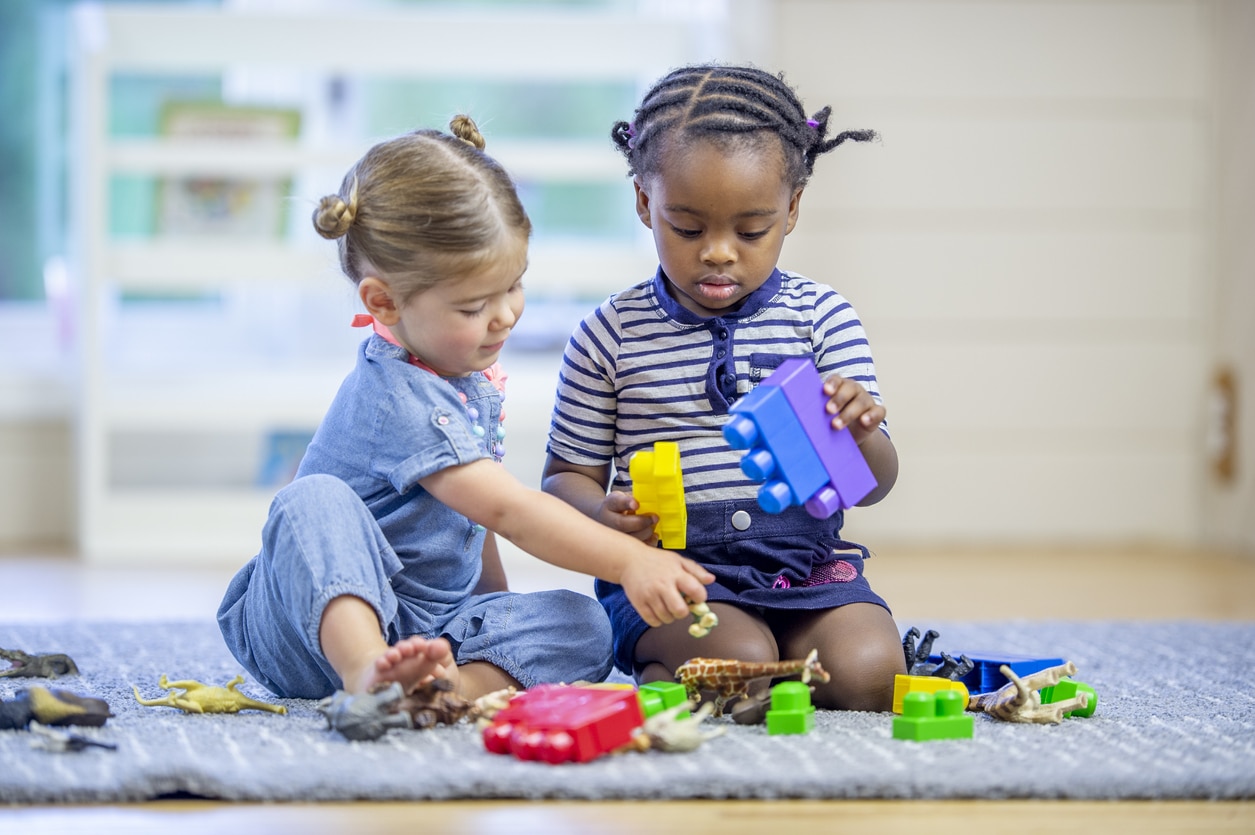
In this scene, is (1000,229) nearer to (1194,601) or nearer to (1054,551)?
(1054,551)

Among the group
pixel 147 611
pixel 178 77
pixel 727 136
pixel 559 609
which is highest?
pixel 178 77

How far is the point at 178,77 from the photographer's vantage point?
8.54 ft

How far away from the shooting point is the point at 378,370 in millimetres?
1065

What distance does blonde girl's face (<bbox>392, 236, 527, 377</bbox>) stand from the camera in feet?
3.44

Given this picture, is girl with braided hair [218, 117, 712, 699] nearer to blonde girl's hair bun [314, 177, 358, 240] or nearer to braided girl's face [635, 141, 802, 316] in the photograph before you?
blonde girl's hair bun [314, 177, 358, 240]

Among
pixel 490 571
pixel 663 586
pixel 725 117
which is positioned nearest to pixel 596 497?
pixel 490 571

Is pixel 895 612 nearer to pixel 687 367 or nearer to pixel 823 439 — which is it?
pixel 687 367

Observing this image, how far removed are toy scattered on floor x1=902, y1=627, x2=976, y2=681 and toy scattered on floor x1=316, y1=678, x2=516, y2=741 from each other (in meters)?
0.34

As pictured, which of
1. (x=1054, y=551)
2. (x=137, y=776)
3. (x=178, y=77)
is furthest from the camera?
(x=178, y=77)

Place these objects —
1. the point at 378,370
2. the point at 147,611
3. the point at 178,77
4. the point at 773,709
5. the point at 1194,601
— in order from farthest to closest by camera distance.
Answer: the point at 178,77 → the point at 1194,601 → the point at 147,611 → the point at 378,370 → the point at 773,709

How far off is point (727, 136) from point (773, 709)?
1.54 feet

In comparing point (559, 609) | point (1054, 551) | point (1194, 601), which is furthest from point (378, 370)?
point (1054, 551)

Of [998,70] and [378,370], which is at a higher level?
[998,70]

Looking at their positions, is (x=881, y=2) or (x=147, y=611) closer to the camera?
(x=147, y=611)
